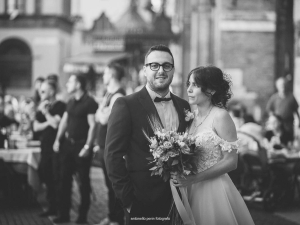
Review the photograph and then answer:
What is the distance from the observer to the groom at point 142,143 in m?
4.17

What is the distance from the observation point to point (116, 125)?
4266mm

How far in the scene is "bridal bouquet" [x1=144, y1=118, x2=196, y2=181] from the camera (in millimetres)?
3910

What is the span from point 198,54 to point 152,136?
21.9m

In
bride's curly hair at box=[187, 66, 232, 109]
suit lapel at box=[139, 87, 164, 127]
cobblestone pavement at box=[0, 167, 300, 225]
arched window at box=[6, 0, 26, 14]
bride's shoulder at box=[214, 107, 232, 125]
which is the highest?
arched window at box=[6, 0, 26, 14]

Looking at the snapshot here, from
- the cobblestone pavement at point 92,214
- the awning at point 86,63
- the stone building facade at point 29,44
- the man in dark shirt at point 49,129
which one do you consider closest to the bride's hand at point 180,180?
the cobblestone pavement at point 92,214

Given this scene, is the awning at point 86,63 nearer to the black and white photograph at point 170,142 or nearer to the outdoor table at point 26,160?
the black and white photograph at point 170,142

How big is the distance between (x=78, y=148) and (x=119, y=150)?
Answer: 3.62 m

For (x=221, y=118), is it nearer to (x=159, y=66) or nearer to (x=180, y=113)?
(x=180, y=113)

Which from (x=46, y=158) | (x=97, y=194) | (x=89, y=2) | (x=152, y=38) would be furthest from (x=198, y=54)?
(x=89, y=2)

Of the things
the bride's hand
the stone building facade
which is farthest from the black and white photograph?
the stone building facade

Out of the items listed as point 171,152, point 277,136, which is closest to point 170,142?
point 171,152

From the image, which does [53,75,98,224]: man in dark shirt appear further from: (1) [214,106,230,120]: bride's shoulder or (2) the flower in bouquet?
(1) [214,106,230,120]: bride's shoulder

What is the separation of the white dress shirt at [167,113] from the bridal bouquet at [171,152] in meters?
0.29

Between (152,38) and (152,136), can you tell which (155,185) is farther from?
(152,38)
